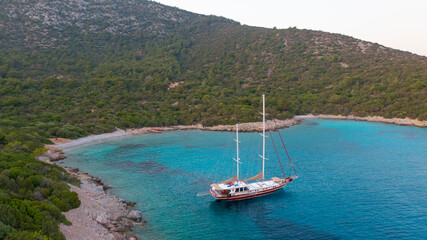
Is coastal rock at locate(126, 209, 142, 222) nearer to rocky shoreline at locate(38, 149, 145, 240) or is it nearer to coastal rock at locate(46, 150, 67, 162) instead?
rocky shoreline at locate(38, 149, 145, 240)

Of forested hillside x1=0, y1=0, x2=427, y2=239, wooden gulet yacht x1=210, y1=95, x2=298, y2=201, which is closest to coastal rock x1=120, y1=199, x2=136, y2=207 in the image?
forested hillside x1=0, y1=0, x2=427, y2=239

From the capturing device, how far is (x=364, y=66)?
110188 mm

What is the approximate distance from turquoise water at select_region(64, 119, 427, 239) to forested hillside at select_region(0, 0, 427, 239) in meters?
11.2

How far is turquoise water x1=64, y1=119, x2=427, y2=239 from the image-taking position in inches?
971

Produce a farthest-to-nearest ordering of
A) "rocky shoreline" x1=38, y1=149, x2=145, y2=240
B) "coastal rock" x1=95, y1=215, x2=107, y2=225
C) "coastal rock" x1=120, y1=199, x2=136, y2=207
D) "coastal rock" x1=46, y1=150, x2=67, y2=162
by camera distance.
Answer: "coastal rock" x1=46, y1=150, x2=67, y2=162, "coastal rock" x1=120, y1=199, x2=136, y2=207, "coastal rock" x1=95, y1=215, x2=107, y2=225, "rocky shoreline" x1=38, y1=149, x2=145, y2=240

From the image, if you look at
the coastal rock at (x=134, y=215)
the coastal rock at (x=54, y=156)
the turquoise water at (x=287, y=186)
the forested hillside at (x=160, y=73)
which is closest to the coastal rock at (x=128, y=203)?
the turquoise water at (x=287, y=186)

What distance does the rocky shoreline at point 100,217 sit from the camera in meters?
21.6

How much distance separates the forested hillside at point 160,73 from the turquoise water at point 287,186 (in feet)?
36.8

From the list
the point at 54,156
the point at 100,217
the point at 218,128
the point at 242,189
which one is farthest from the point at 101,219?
the point at 218,128

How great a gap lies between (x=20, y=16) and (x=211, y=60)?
261ft

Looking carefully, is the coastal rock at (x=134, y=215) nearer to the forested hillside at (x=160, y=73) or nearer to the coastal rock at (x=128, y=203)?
the coastal rock at (x=128, y=203)

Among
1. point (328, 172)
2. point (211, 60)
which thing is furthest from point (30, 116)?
point (211, 60)

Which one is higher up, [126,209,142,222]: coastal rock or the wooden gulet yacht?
the wooden gulet yacht

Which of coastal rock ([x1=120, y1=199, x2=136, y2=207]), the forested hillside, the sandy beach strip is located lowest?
coastal rock ([x1=120, y1=199, x2=136, y2=207])
